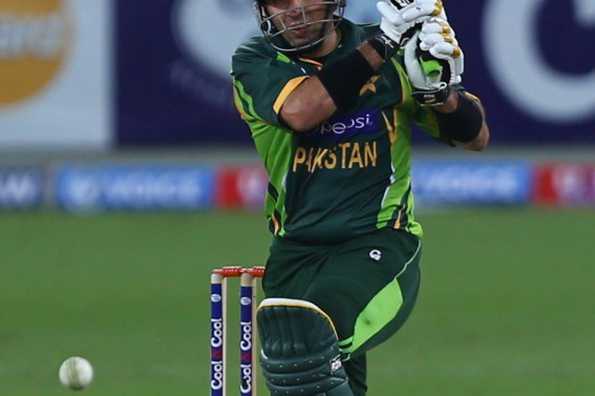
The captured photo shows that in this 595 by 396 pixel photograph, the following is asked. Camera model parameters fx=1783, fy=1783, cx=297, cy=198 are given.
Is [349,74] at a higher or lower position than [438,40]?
lower

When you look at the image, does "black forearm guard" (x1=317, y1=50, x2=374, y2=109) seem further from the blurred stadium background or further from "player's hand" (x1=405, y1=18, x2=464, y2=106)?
the blurred stadium background

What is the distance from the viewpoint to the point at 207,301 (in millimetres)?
10492

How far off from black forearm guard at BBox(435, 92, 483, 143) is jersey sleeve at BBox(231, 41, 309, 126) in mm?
482

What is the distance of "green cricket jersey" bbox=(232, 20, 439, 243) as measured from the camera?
17.4ft

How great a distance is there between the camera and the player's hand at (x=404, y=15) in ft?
16.7

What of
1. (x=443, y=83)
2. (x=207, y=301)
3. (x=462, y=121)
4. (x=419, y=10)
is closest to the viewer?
(x=419, y=10)

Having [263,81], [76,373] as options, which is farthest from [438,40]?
[76,373]

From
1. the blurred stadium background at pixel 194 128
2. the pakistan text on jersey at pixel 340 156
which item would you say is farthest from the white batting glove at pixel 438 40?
the blurred stadium background at pixel 194 128

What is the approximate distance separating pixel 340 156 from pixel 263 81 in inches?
12.6

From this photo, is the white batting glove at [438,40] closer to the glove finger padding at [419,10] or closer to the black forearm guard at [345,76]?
the glove finger padding at [419,10]

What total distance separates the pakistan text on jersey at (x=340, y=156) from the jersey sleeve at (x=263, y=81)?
18 centimetres

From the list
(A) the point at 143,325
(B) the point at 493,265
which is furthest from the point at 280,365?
(B) the point at 493,265

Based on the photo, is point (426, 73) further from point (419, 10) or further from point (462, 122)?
point (462, 122)

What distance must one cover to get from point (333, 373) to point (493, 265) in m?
6.97
